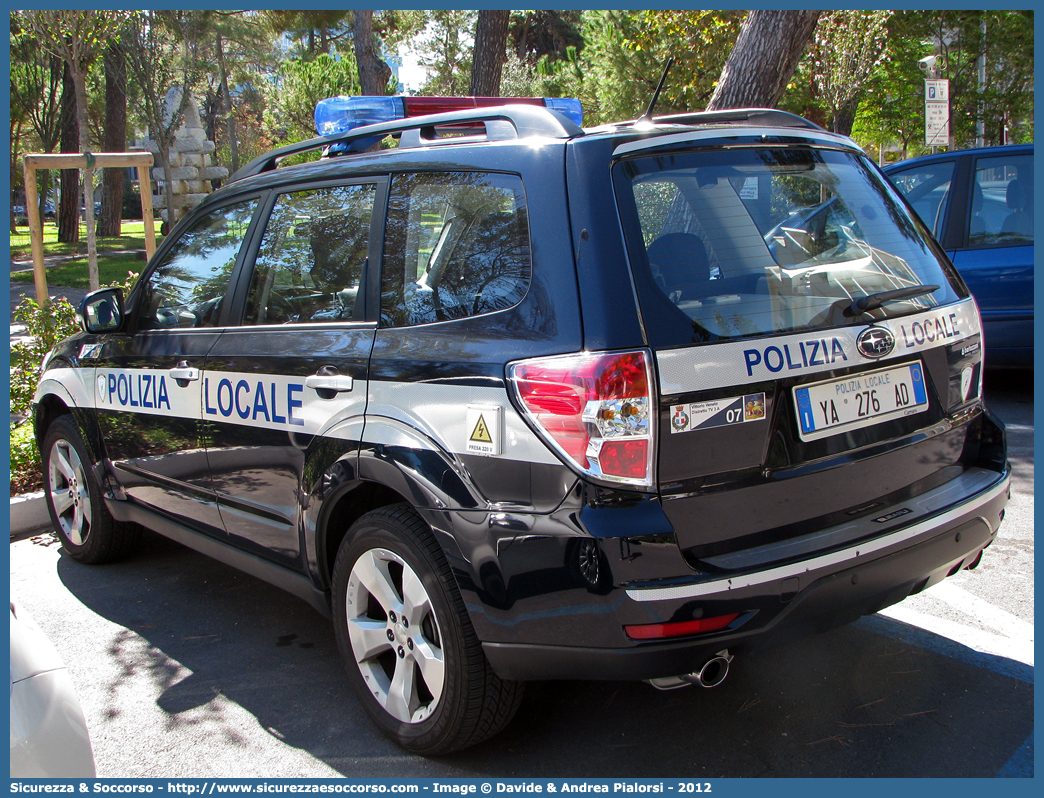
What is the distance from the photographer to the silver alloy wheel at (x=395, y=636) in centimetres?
265

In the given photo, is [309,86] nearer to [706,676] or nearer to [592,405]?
[592,405]

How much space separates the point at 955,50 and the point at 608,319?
1095 inches

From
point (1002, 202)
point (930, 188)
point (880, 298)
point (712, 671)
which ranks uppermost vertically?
point (930, 188)

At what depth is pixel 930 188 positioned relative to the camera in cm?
695

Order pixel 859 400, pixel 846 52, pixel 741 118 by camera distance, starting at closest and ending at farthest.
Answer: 1. pixel 859 400
2. pixel 741 118
3. pixel 846 52

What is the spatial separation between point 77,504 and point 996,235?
20.6 ft

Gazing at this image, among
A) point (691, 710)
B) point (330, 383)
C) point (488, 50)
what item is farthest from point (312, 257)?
point (488, 50)

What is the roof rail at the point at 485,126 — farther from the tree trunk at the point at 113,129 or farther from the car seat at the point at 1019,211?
the tree trunk at the point at 113,129

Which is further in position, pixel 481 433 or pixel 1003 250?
pixel 1003 250

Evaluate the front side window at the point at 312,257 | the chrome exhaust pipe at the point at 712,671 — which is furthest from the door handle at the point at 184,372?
the chrome exhaust pipe at the point at 712,671

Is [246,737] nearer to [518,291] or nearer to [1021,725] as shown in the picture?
[518,291]

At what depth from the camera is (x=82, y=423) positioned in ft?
14.2

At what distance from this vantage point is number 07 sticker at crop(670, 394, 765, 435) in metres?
2.27
